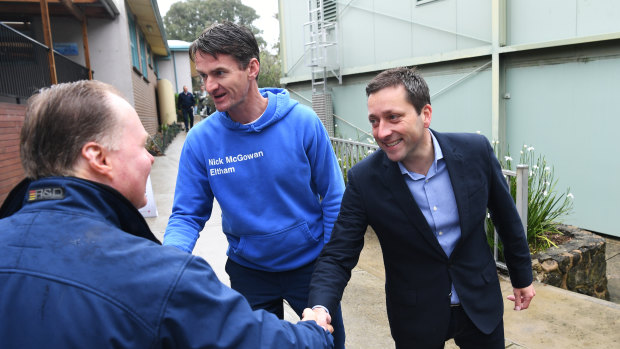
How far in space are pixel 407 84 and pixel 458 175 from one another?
512mm

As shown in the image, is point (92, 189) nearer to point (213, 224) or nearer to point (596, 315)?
point (596, 315)

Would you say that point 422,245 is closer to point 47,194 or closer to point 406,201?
point 406,201

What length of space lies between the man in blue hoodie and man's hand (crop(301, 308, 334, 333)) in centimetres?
46

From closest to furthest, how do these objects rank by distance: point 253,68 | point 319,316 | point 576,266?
point 319,316
point 253,68
point 576,266

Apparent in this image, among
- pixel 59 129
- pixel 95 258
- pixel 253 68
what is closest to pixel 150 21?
pixel 253 68

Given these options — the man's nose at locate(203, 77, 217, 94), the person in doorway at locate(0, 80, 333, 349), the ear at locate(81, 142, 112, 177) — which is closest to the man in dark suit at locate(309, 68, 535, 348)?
the man's nose at locate(203, 77, 217, 94)

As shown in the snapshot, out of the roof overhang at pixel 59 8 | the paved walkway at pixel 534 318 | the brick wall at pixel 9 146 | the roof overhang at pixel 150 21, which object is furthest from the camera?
Result: the roof overhang at pixel 150 21

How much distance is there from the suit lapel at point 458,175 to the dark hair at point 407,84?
249 millimetres

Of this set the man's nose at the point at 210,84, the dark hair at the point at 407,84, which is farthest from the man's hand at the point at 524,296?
the man's nose at the point at 210,84

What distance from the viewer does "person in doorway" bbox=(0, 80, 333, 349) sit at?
0.99 metres

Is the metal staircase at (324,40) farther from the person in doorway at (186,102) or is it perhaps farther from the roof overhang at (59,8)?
the person in doorway at (186,102)

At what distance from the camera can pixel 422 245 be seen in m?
2.27

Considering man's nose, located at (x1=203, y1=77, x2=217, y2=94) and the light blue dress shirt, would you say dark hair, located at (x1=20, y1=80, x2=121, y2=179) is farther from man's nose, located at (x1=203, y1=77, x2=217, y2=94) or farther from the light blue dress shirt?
the light blue dress shirt

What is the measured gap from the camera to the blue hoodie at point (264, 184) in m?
2.43
